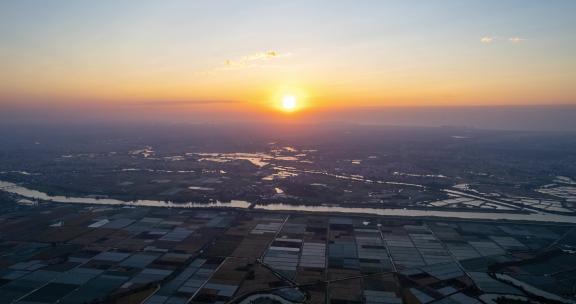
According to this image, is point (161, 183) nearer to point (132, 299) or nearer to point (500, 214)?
point (132, 299)

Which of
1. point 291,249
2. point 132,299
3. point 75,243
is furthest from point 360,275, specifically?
point 75,243

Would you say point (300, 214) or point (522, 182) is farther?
point (522, 182)

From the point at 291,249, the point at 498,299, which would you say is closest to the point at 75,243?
the point at 291,249

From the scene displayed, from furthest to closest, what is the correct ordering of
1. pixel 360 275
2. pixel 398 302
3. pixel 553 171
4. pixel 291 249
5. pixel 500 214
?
pixel 553 171 → pixel 500 214 → pixel 291 249 → pixel 360 275 → pixel 398 302

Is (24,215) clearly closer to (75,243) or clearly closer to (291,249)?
(75,243)

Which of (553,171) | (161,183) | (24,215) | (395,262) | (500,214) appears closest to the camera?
(395,262)

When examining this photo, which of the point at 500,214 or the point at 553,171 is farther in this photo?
the point at 553,171

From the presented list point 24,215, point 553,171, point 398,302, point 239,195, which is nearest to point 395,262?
point 398,302

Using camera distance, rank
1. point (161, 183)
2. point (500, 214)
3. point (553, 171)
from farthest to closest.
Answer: point (553, 171) < point (161, 183) < point (500, 214)

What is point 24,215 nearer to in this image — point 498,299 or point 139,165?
point 139,165
